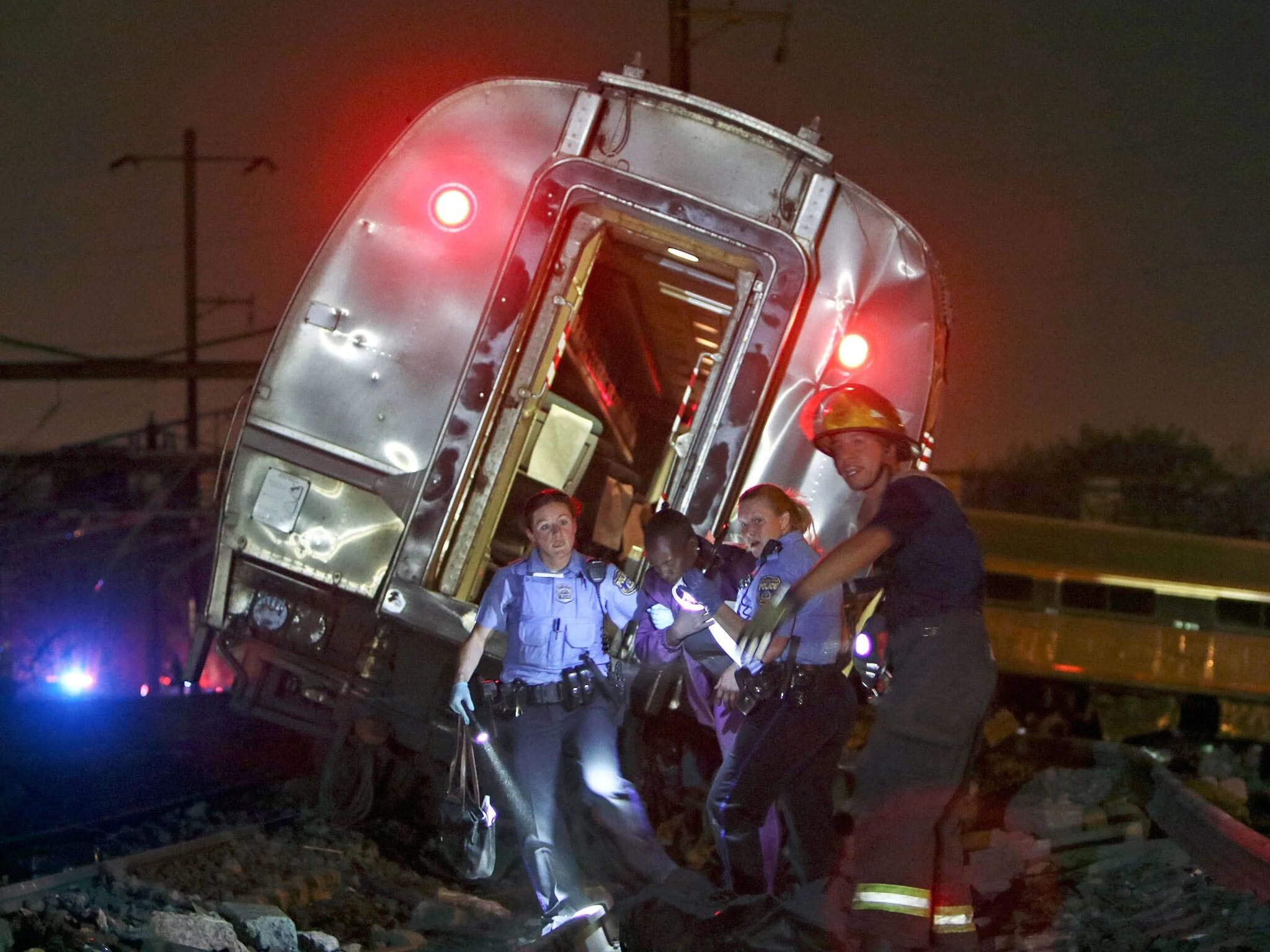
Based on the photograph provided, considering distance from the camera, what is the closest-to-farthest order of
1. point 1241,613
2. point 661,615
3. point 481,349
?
point 661,615 → point 481,349 → point 1241,613

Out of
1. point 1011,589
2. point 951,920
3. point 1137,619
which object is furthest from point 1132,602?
point 951,920

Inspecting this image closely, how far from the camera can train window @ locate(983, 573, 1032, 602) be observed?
1806 centimetres

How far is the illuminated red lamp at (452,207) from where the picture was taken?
5949 mm

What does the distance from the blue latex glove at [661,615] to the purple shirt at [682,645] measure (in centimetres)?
2

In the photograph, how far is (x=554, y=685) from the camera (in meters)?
4.98

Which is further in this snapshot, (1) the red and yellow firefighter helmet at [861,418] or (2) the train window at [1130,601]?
(2) the train window at [1130,601]

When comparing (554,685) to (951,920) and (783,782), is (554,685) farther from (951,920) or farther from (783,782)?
(951,920)

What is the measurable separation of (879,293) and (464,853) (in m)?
2.86

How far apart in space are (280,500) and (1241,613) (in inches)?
590

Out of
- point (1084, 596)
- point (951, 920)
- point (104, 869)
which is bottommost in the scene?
point (104, 869)

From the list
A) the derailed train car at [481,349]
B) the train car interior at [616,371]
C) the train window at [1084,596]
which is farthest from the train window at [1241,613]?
the derailed train car at [481,349]

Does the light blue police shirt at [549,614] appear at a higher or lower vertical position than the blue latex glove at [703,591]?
lower

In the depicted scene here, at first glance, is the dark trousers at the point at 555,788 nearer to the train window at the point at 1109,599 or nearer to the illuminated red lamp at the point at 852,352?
the illuminated red lamp at the point at 852,352

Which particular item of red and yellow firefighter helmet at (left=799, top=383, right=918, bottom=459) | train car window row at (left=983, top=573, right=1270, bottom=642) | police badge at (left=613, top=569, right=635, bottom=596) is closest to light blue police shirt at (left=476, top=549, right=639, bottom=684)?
police badge at (left=613, top=569, right=635, bottom=596)
